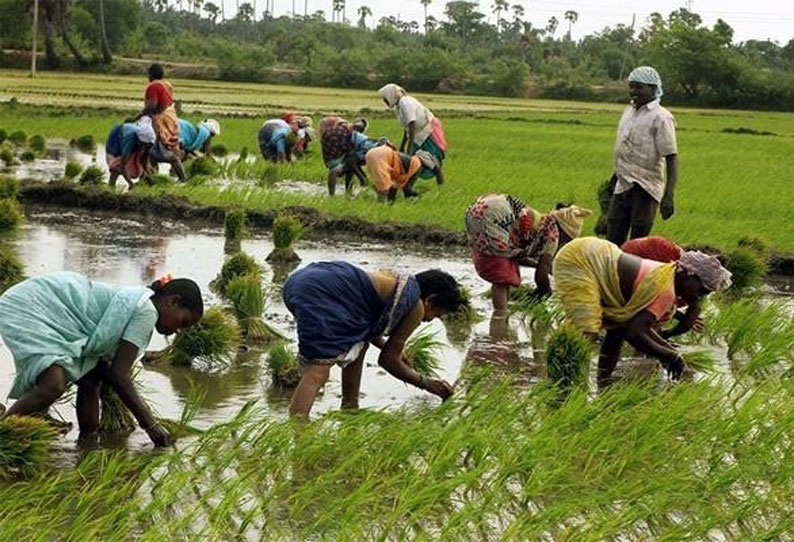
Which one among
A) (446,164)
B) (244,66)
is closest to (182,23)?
(244,66)

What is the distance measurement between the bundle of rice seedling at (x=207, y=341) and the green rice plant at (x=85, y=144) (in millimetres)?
12285

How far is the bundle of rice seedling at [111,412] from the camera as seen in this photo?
5.48 metres

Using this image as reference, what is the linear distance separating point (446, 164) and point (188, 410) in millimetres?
12577

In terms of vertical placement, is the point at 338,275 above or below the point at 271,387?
above

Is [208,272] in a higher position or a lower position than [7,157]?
higher

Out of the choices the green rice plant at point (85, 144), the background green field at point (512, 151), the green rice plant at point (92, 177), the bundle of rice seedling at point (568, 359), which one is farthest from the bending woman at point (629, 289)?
the green rice plant at point (85, 144)

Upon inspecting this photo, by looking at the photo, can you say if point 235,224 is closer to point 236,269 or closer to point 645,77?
point 236,269

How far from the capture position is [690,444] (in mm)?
5180

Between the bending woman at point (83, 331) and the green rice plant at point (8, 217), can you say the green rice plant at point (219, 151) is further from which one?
the bending woman at point (83, 331)

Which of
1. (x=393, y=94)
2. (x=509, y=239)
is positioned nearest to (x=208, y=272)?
(x=509, y=239)

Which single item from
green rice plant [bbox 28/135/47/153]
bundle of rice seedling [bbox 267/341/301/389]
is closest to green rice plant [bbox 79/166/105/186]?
green rice plant [bbox 28/135/47/153]

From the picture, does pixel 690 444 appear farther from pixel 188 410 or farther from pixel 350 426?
pixel 188 410

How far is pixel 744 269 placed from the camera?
952cm

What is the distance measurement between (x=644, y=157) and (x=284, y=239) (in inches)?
108
